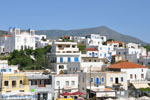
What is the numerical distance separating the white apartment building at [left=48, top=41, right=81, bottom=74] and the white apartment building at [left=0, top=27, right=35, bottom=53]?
18.8 m

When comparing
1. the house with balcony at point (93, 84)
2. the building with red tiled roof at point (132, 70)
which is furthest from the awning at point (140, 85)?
the house with balcony at point (93, 84)

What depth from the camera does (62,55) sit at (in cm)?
7281

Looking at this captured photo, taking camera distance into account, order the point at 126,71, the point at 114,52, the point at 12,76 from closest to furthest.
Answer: the point at 12,76 < the point at 126,71 < the point at 114,52

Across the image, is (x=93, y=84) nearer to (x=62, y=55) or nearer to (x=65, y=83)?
(x=65, y=83)

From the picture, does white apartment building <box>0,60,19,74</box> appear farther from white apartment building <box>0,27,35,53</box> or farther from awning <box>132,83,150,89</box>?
white apartment building <box>0,27,35,53</box>

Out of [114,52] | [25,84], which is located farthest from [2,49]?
[25,84]

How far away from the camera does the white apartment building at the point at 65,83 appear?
51.0 metres

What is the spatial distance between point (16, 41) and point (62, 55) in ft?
79.6

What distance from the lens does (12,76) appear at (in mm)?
47000

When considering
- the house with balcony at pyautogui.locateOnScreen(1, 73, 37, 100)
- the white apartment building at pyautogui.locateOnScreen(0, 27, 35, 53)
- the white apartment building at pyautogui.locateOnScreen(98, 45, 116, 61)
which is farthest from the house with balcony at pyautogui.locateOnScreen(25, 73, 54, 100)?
the white apartment building at pyautogui.locateOnScreen(0, 27, 35, 53)

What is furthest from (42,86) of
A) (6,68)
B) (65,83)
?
(6,68)

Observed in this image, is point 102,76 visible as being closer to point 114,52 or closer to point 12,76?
point 12,76

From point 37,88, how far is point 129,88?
727 inches

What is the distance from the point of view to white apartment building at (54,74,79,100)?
51.0 metres
